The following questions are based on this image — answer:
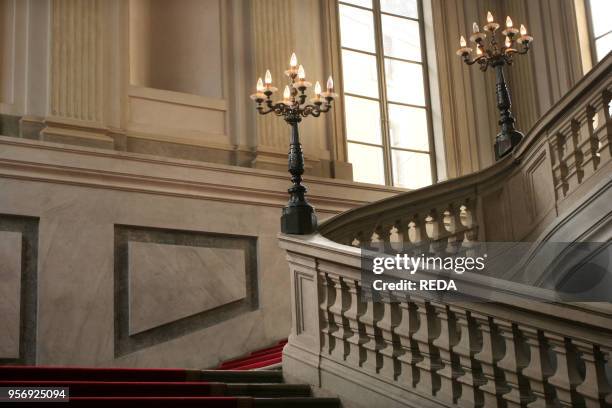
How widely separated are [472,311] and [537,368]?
465 millimetres

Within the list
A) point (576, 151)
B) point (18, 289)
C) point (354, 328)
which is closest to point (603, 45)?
point (576, 151)

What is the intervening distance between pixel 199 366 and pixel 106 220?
1577mm

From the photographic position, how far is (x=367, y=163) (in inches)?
389

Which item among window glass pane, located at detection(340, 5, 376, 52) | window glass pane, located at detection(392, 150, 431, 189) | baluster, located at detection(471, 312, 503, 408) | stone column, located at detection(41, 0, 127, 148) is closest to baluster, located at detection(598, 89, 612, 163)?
baluster, located at detection(471, 312, 503, 408)

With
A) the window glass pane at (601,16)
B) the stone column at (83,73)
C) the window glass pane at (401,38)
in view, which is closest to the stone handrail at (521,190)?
the stone column at (83,73)

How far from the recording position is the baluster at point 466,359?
13.5 ft

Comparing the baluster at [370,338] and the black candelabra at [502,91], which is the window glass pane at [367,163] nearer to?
the black candelabra at [502,91]

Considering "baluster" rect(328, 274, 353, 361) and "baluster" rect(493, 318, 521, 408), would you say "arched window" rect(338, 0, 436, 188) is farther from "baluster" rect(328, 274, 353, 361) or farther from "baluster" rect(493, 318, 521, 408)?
"baluster" rect(493, 318, 521, 408)

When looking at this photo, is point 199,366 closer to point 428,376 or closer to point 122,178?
point 122,178

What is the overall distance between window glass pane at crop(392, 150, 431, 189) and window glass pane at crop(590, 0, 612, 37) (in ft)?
8.20

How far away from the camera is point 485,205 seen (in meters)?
7.43

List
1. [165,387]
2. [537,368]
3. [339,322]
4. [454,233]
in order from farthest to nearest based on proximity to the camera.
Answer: [454,233] < [339,322] < [165,387] < [537,368]

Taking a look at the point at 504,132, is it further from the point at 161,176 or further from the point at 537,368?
the point at 537,368

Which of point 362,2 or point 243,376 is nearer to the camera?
point 243,376
